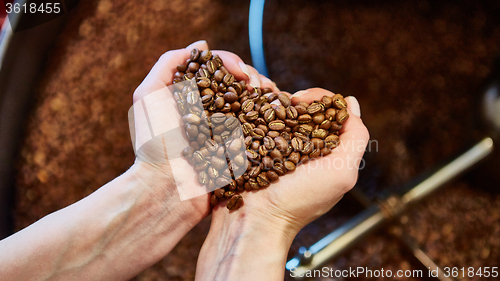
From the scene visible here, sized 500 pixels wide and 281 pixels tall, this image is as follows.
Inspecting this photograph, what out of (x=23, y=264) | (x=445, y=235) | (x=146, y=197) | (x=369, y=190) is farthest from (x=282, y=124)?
(x=445, y=235)

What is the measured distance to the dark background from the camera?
1266 mm

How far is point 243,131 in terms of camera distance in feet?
2.95

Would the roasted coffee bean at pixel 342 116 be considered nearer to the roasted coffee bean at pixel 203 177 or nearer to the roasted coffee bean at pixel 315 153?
the roasted coffee bean at pixel 315 153

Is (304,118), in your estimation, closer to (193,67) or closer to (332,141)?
(332,141)

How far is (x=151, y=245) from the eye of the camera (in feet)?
3.10

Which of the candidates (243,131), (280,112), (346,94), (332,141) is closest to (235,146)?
(243,131)

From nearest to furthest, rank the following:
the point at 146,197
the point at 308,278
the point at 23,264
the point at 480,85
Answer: the point at 23,264
the point at 146,197
the point at 308,278
the point at 480,85

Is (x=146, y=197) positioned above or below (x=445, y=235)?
above

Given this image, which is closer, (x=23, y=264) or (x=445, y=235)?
(x=23, y=264)

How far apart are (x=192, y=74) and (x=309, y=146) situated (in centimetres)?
41

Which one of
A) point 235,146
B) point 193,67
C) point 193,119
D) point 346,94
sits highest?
point 193,67

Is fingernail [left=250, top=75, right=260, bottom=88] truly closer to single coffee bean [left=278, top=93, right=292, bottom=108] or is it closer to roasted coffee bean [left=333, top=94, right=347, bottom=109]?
single coffee bean [left=278, top=93, right=292, bottom=108]

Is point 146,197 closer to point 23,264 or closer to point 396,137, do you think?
point 23,264

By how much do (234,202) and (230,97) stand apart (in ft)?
0.98
